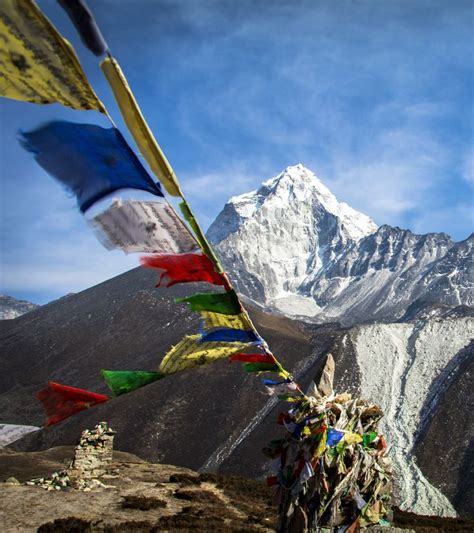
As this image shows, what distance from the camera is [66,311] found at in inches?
3984

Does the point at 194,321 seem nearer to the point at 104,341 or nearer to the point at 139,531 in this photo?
the point at 104,341

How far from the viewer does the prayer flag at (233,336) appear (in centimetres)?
626

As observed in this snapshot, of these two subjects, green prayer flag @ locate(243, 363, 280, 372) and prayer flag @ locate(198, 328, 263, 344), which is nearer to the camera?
prayer flag @ locate(198, 328, 263, 344)

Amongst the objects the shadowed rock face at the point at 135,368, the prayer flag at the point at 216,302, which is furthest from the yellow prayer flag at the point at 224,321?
the shadowed rock face at the point at 135,368

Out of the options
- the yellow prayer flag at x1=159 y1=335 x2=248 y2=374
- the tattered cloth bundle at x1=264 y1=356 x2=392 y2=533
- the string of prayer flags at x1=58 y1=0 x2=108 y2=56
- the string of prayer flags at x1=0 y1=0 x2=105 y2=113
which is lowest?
the tattered cloth bundle at x1=264 y1=356 x2=392 y2=533

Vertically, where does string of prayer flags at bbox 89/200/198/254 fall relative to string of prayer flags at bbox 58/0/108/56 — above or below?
below

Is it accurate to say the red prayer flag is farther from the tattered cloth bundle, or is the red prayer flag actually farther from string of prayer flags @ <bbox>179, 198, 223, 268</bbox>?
string of prayer flags @ <bbox>179, 198, 223, 268</bbox>

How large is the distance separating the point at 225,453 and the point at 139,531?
25.0 m

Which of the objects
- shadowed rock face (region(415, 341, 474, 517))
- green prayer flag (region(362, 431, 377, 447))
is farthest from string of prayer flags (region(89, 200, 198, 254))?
shadowed rock face (region(415, 341, 474, 517))

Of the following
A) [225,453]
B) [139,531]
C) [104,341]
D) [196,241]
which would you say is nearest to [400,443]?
[225,453]

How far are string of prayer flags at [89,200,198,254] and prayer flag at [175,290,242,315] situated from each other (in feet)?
2.99

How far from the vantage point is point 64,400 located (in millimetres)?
5520

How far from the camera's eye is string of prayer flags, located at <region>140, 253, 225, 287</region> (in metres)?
4.98

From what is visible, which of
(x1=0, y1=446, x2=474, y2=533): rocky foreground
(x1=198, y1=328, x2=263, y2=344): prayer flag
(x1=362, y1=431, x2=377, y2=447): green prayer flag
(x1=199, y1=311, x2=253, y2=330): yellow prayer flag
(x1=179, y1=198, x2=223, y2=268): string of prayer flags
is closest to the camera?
(x1=179, y1=198, x2=223, y2=268): string of prayer flags
